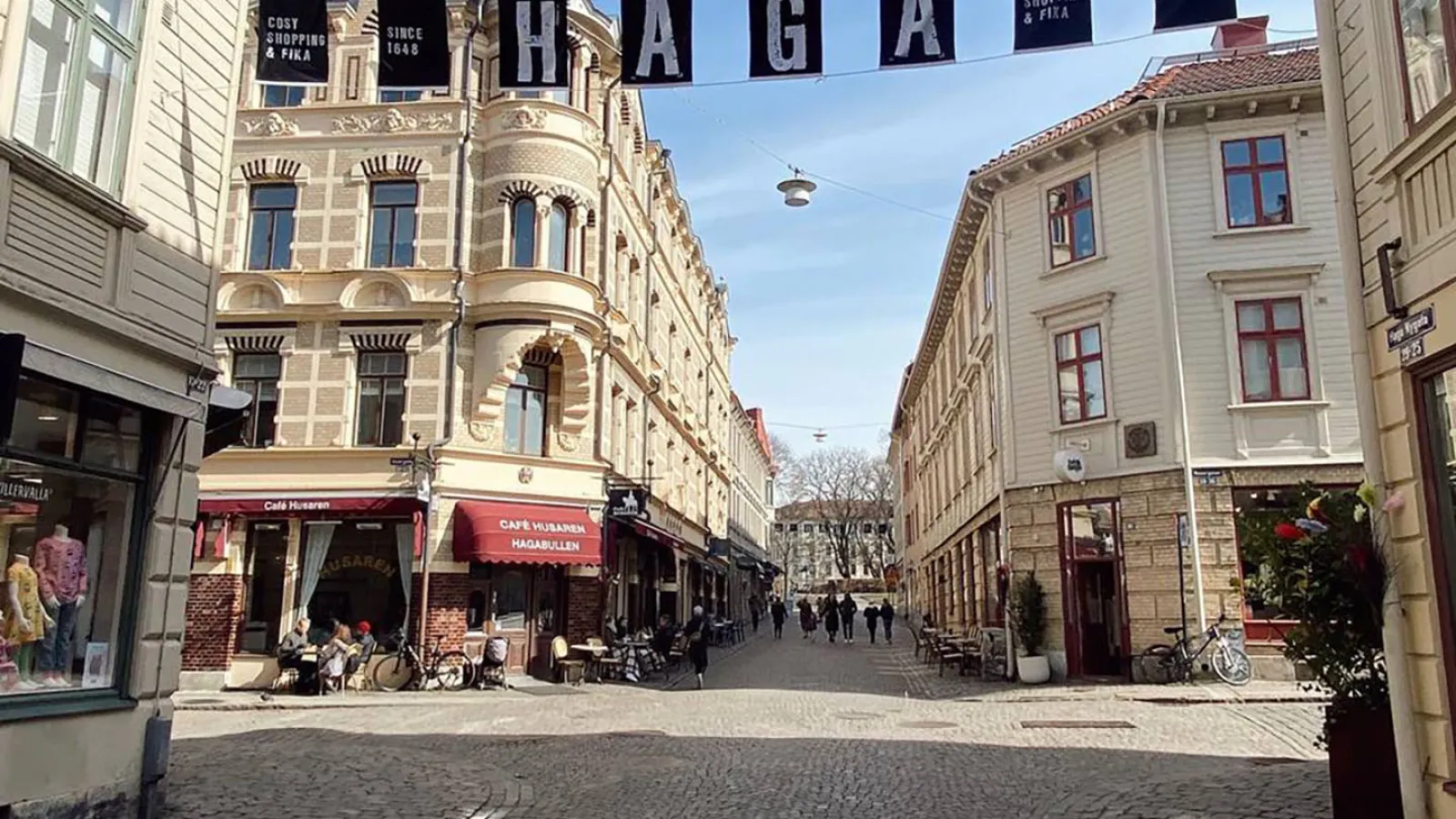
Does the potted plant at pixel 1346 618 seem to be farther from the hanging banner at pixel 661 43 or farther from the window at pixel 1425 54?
the hanging banner at pixel 661 43

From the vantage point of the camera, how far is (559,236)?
22.8 meters

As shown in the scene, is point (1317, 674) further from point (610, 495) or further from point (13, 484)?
point (610, 495)

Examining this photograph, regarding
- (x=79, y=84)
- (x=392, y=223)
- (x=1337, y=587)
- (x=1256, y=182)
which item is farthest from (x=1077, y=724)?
(x=392, y=223)

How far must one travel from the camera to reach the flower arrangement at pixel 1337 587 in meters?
7.73

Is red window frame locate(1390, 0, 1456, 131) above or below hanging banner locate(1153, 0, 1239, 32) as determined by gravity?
below

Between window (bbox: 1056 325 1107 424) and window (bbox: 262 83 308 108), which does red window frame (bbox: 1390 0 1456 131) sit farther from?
window (bbox: 262 83 308 108)

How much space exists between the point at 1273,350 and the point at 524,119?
15085 mm

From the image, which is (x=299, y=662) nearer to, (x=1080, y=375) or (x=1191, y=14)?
(x=1080, y=375)

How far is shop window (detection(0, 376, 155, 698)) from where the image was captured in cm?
754

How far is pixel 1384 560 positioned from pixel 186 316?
31.0ft

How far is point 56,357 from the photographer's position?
7.34 m

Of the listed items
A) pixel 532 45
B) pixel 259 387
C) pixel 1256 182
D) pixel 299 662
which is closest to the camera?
pixel 532 45

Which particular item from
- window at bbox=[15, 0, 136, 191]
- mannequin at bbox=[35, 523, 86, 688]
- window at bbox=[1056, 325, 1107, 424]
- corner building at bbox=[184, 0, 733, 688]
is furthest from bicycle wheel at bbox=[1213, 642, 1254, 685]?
window at bbox=[15, 0, 136, 191]

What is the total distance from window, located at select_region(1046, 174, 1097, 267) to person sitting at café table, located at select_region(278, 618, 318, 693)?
16266 millimetres
